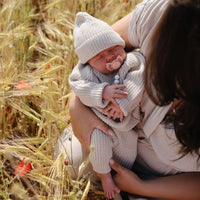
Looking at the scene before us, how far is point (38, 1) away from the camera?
2.98 metres

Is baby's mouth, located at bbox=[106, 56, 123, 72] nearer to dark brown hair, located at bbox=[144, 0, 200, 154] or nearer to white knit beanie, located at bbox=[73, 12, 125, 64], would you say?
white knit beanie, located at bbox=[73, 12, 125, 64]

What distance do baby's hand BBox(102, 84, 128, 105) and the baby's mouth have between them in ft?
0.28

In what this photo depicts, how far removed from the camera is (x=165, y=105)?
124 cm

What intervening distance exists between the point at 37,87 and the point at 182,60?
3.79 feet

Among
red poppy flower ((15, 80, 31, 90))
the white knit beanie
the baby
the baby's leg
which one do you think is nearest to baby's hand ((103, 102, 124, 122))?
the baby

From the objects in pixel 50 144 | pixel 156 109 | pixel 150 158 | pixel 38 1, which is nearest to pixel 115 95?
pixel 156 109


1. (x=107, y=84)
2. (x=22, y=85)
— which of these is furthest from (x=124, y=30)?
(x=22, y=85)

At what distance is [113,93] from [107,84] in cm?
6

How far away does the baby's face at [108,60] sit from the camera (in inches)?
57.8

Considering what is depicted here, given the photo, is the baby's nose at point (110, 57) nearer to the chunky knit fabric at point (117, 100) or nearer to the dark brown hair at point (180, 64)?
the chunky knit fabric at point (117, 100)

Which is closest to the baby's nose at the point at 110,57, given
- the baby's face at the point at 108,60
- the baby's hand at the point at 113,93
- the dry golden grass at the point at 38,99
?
the baby's face at the point at 108,60

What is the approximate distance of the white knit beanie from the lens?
145 centimetres

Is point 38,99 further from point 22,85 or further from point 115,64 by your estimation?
point 115,64

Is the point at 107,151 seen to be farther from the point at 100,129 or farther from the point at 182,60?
the point at 182,60
